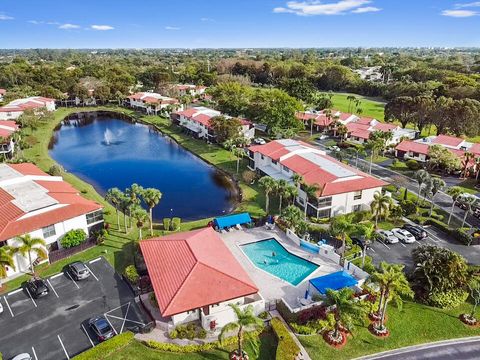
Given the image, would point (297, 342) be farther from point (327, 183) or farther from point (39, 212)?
point (39, 212)

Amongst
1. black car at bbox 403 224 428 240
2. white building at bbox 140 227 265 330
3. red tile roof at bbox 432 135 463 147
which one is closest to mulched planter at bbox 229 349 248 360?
white building at bbox 140 227 265 330

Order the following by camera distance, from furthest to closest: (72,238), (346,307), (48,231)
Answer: (72,238)
(48,231)
(346,307)

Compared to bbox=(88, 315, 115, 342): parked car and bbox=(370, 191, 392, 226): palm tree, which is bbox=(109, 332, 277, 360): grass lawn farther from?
bbox=(370, 191, 392, 226): palm tree

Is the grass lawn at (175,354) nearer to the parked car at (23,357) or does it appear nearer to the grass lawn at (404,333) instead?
the grass lawn at (404,333)

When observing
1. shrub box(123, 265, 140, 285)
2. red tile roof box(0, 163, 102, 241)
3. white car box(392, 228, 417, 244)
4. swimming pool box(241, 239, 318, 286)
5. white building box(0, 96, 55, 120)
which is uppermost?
white building box(0, 96, 55, 120)

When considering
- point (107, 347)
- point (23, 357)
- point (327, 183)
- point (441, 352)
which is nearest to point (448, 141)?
point (327, 183)

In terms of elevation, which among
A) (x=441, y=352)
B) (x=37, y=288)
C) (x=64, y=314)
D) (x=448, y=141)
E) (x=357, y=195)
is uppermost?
(x=448, y=141)
